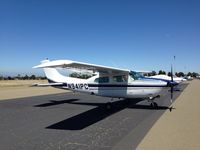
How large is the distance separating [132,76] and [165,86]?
1975 mm


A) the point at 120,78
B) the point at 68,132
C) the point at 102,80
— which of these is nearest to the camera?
the point at 68,132

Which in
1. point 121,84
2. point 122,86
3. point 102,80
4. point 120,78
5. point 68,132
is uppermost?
point 120,78

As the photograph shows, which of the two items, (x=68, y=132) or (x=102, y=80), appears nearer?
(x=68, y=132)

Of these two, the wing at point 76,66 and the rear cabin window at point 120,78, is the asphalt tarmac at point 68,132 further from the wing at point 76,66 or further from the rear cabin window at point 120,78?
the rear cabin window at point 120,78

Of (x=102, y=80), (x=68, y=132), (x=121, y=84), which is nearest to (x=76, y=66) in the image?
(x=102, y=80)

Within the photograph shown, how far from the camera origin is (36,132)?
7.93 metres

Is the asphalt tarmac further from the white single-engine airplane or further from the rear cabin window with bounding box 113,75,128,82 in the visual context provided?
the rear cabin window with bounding box 113,75,128,82

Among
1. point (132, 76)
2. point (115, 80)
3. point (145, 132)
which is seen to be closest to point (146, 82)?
point (132, 76)

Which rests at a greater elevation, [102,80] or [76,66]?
[76,66]

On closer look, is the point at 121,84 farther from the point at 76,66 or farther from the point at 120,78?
the point at 76,66

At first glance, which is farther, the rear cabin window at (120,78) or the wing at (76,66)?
the rear cabin window at (120,78)

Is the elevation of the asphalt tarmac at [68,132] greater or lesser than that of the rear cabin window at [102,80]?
lesser

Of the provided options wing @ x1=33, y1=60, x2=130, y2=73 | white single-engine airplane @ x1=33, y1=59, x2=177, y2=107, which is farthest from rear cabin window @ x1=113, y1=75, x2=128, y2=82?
wing @ x1=33, y1=60, x2=130, y2=73

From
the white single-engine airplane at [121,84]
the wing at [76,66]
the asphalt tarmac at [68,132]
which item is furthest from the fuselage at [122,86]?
the asphalt tarmac at [68,132]
